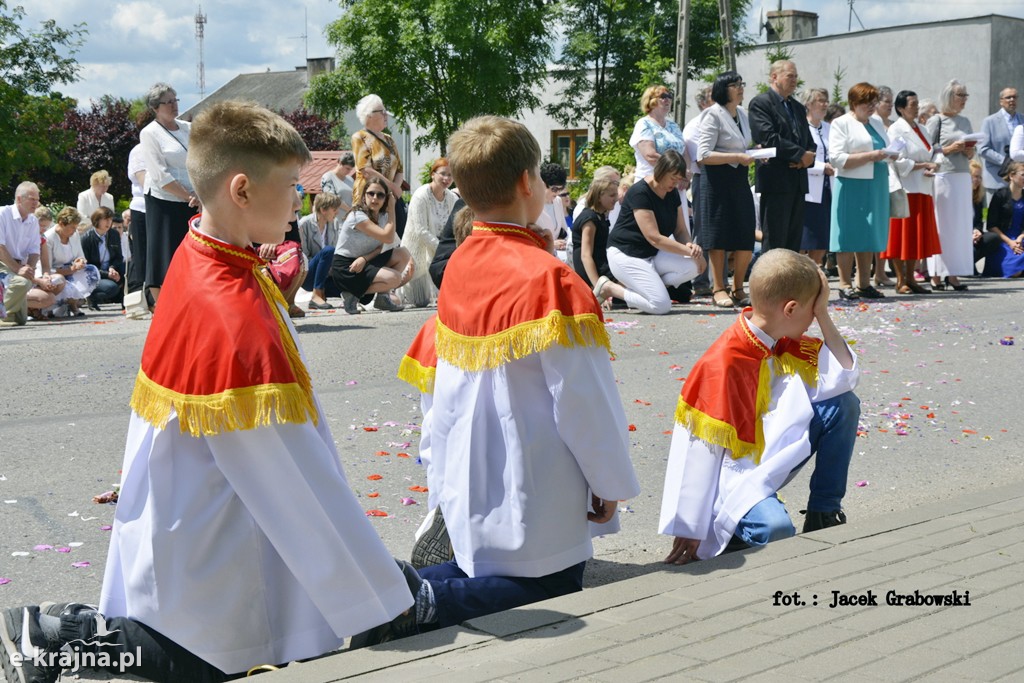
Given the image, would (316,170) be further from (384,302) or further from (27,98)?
(384,302)

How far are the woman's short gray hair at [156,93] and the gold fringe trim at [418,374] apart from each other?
5.68 meters

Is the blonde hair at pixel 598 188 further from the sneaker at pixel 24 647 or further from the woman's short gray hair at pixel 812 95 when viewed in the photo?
the sneaker at pixel 24 647

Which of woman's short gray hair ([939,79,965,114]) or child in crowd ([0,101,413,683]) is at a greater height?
woman's short gray hair ([939,79,965,114])

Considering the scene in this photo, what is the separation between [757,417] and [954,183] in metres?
13.1

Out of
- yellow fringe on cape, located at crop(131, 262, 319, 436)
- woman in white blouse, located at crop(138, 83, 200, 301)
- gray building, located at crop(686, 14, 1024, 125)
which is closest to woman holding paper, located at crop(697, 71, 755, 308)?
woman in white blouse, located at crop(138, 83, 200, 301)

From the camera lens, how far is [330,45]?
57.8 metres

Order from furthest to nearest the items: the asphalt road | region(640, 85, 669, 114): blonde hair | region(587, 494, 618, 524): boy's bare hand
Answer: region(640, 85, 669, 114): blonde hair, the asphalt road, region(587, 494, 618, 524): boy's bare hand

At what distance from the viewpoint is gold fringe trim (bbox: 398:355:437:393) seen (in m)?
5.16

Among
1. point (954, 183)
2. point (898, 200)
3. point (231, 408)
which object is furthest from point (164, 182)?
point (954, 183)

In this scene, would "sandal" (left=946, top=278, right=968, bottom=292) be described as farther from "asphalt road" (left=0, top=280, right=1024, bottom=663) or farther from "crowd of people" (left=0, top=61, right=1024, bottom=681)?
"crowd of people" (left=0, top=61, right=1024, bottom=681)

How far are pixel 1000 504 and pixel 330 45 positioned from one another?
5543 cm

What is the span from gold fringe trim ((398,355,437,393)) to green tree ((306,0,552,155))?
47921 millimetres

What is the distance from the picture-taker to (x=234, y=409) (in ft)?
11.1

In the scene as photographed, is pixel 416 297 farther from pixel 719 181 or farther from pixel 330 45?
pixel 330 45
